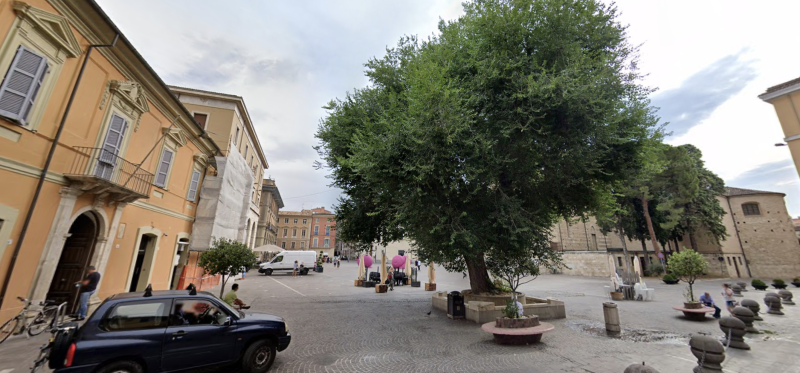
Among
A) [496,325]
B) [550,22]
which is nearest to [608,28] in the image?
[550,22]

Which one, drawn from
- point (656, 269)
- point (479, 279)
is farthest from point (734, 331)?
point (656, 269)

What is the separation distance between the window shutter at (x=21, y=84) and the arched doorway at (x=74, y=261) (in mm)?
3863

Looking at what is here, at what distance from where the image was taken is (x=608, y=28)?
1012 cm

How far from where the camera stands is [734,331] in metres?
7.11

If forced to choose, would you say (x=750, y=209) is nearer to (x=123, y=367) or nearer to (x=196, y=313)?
(x=196, y=313)

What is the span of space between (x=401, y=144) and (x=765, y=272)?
163 feet

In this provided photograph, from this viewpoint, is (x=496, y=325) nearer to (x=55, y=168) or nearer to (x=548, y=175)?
(x=548, y=175)

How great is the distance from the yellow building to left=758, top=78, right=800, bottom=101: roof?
23.6 metres

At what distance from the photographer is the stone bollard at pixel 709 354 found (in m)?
4.88

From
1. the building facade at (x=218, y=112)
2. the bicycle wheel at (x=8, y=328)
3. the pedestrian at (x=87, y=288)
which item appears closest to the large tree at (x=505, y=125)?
the pedestrian at (x=87, y=288)

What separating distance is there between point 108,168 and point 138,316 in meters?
7.47

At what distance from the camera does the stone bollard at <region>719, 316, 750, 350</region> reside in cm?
702

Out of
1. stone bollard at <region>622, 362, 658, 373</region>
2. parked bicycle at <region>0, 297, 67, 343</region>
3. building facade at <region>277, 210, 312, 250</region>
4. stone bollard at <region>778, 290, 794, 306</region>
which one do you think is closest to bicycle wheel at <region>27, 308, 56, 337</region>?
parked bicycle at <region>0, 297, 67, 343</region>

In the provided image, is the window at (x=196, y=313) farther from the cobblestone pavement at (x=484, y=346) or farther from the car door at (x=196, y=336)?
the cobblestone pavement at (x=484, y=346)
